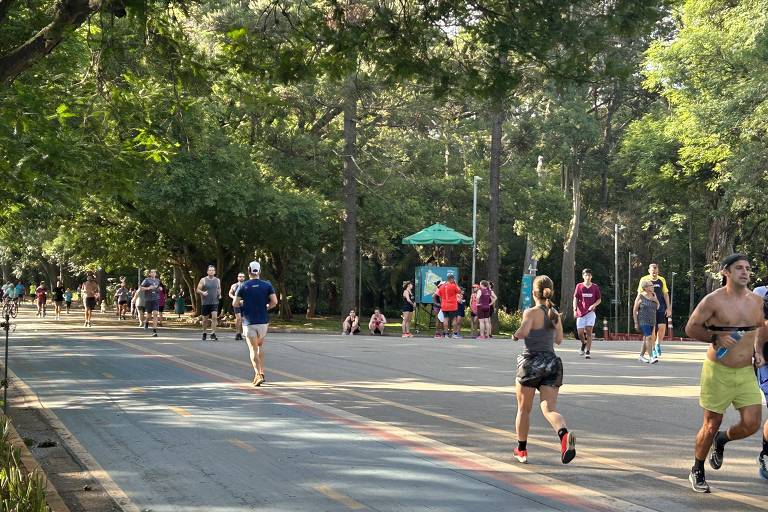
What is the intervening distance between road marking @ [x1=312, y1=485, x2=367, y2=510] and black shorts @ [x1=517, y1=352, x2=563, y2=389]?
202 cm

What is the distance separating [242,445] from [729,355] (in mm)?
4548

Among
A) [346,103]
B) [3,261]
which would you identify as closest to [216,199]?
[346,103]

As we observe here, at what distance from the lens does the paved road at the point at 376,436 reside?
778 centimetres

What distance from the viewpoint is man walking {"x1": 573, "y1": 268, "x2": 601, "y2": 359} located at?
2162 cm

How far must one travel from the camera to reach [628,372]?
716 inches


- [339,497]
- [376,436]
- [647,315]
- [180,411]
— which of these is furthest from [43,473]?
[647,315]

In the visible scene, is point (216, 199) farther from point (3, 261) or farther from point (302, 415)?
point (3, 261)

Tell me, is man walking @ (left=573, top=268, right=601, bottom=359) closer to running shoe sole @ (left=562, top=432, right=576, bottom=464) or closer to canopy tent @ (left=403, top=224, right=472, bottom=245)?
running shoe sole @ (left=562, top=432, right=576, bottom=464)

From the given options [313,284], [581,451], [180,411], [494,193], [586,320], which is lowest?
[581,451]

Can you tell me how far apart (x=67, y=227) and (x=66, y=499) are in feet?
124

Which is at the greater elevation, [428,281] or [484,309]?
[428,281]

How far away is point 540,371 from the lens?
897 centimetres

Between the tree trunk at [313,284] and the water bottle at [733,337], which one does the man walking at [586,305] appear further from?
the tree trunk at [313,284]

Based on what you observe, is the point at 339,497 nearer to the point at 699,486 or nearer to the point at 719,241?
the point at 699,486
